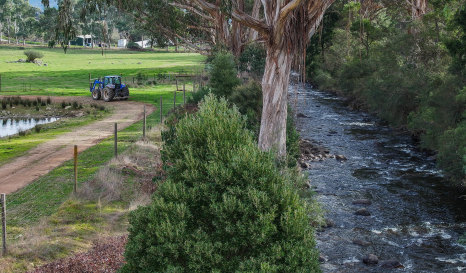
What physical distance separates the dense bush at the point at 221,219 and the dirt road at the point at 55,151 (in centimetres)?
1023

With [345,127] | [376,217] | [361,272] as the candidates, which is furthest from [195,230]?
[345,127]

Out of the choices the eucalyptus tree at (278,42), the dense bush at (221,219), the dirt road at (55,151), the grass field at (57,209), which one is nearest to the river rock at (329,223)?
the eucalyptus tree at (278,42)

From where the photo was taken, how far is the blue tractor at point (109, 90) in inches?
1649

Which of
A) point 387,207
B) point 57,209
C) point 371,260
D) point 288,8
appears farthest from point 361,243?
point 57,209

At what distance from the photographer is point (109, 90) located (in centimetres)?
4169

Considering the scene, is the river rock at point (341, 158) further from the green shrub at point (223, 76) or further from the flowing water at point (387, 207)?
the green shrub at point (223, 76)

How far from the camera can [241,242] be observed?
8531 mm

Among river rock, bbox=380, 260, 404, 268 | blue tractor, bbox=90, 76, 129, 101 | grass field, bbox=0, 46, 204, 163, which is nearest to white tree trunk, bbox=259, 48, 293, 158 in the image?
river rock, bbox=380, 260, 404, 268

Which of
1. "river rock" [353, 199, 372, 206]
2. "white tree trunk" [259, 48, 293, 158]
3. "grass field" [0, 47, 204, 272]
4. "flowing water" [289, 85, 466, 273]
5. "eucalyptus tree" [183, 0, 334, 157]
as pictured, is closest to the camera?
"grass field" [0, 47, 204, 272]

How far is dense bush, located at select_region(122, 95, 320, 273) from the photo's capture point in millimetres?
8318

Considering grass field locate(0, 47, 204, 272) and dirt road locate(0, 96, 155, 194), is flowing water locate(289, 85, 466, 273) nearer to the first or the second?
grass field locate(0, 47, 204, 272)

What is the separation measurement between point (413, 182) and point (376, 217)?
506cm

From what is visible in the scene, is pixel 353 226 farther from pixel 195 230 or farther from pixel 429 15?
pixel 429 15

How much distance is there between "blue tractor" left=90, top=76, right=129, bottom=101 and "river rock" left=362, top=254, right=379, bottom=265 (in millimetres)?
30936
